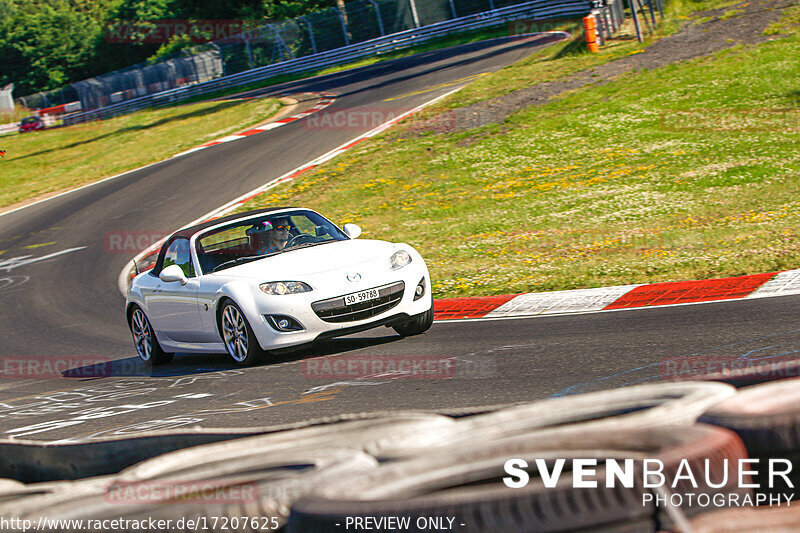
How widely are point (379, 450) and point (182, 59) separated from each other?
52.2 meters

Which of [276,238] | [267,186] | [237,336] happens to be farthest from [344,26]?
[237,336]

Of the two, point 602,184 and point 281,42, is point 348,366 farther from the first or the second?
point 281,42

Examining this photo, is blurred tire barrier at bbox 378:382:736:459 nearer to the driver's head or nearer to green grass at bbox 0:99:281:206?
the driver's head

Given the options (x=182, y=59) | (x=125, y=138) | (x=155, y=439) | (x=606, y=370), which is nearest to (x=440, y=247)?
(x=606, y=370)

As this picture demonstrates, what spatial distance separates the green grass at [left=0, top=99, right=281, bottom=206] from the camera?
99.1ft

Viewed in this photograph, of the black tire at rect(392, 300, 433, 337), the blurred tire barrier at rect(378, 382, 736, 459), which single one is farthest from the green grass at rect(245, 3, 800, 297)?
the blurred tire barrier at rect(378, 382, 736, 459)

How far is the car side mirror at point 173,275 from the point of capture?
931cm

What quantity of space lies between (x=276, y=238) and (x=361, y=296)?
1576mm

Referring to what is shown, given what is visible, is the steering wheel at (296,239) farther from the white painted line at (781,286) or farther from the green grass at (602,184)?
the white painted line at (781,286)

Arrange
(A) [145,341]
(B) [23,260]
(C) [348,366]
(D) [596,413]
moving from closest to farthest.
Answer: (D) [596,413] < (C) [348,366] < (A) [145,341] < (B) [23,260]

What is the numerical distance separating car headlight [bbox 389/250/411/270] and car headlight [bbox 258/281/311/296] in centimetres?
96

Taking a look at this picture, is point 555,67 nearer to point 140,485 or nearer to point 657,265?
point 657,265

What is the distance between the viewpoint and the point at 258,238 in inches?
373

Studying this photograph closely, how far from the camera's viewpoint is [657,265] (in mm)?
10961
